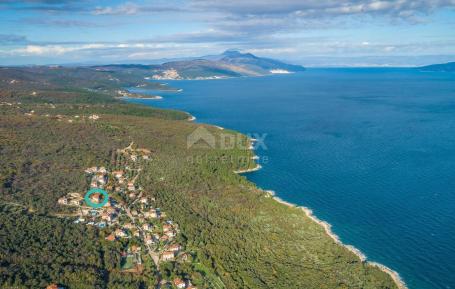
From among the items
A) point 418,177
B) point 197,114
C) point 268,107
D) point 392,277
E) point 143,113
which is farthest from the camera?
point 268,107

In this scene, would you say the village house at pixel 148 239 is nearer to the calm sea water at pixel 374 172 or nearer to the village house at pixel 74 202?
the village house at pixel 74 202

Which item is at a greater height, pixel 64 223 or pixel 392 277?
pixel 64 223

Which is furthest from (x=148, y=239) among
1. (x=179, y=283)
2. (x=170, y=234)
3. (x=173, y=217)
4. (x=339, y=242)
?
(x=339, y=242)

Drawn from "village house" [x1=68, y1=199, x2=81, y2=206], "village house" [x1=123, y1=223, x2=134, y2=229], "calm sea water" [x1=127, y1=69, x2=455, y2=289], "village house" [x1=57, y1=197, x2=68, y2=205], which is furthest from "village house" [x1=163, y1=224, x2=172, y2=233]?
"calm sea water" [x1=127, y1=69, x2=455, y2=289]

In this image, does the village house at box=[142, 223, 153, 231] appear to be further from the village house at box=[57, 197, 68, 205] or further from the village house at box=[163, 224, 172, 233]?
the village house at box=[57, 197, 68, 205]

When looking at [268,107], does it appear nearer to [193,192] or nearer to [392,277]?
[193,192]

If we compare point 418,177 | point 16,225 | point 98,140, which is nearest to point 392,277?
point 418,177

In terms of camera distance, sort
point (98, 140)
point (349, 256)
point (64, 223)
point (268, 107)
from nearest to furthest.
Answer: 1. point (349, 256)
2. point (64, 223)
3. point (98, 140)
4. point (268, 107)
